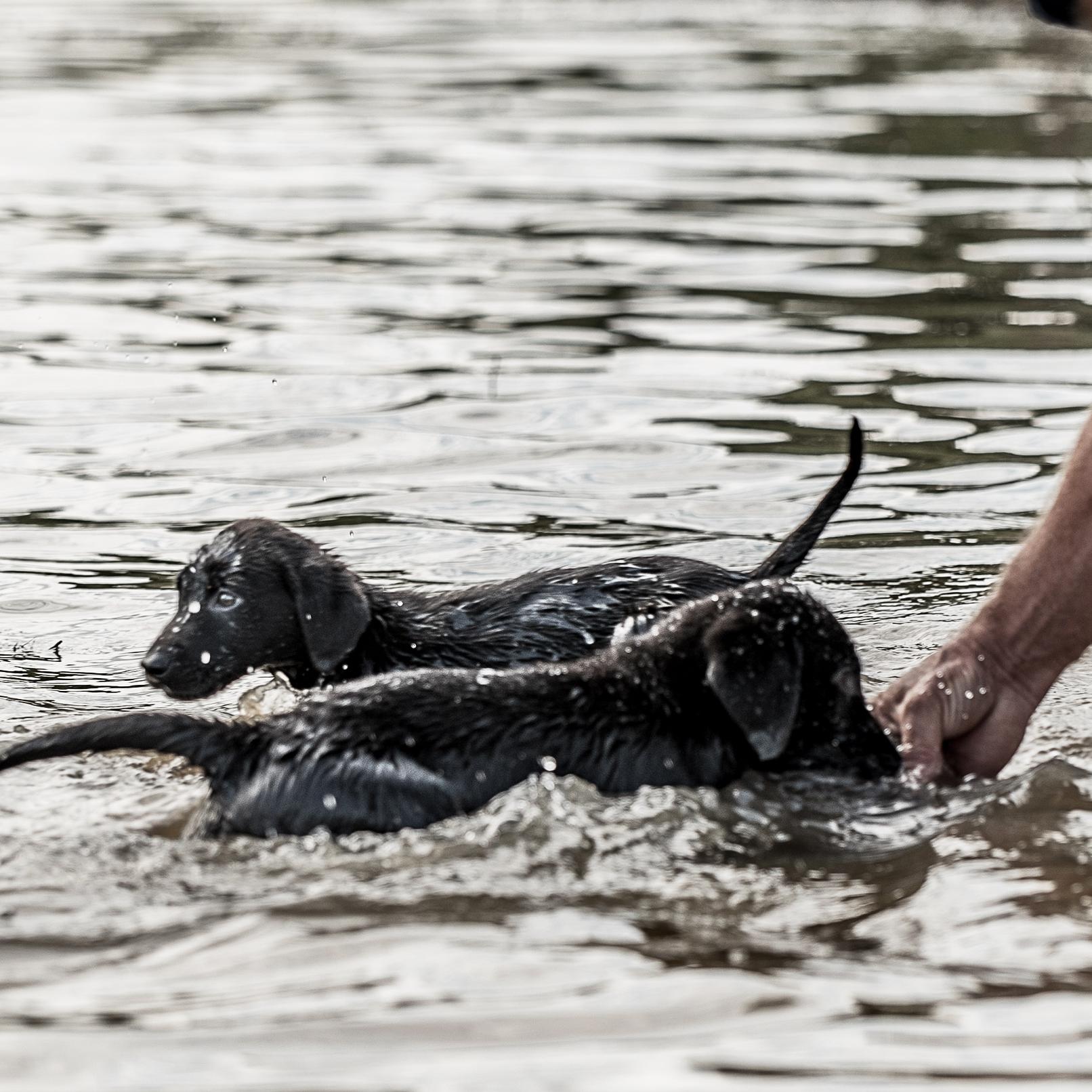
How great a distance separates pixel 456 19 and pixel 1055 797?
23.1m

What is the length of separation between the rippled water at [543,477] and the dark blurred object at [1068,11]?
68.6 inches

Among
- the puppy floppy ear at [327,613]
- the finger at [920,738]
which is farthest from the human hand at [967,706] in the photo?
the puppy floppy ear at [327,613]

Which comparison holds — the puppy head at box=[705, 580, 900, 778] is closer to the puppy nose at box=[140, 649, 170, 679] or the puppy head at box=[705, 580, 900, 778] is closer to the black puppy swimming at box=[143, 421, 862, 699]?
the black puppy swimming at box=[143, 421, 862, 699]

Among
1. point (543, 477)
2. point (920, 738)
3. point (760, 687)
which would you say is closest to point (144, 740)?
point (760, 687)

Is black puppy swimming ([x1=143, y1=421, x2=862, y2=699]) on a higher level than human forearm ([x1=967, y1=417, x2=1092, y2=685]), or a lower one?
lower

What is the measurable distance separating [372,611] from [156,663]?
65 cm

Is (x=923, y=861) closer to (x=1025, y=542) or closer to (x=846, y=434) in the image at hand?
(x=1025, y=542)

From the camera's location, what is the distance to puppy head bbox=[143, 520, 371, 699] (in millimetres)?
5496

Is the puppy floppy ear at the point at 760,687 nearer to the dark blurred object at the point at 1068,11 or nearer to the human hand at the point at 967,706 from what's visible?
the human hand at the point at 967,706

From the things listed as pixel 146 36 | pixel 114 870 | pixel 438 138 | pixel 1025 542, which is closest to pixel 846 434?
pixel 1025 542

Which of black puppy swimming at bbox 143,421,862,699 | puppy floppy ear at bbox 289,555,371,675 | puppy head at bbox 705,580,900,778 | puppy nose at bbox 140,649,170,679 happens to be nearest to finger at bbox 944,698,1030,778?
puppy head at bbox 705,580,900,778

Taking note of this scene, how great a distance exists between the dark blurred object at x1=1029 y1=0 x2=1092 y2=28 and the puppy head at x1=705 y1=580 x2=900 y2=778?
4.53 feet

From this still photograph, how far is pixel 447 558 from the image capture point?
709cm

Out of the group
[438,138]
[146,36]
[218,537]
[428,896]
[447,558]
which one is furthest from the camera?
[146,36]
